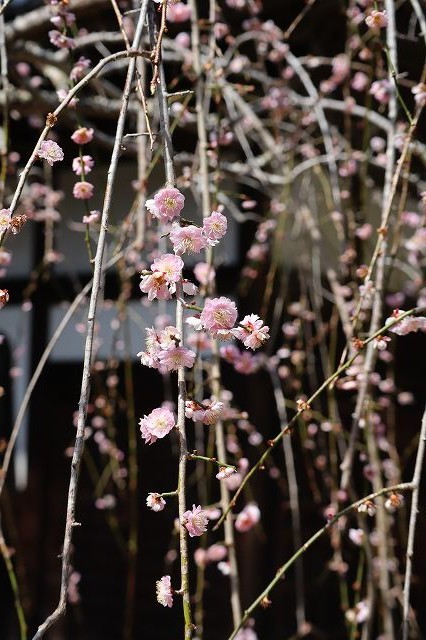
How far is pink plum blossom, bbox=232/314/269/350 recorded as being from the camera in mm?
855

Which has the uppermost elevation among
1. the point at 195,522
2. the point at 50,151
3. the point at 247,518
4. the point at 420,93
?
the point at 420,93

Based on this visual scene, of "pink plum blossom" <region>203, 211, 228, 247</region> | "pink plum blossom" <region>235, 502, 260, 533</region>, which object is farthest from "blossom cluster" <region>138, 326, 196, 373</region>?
"pink plum blossom" <region>235, 502, 260, 533</region>

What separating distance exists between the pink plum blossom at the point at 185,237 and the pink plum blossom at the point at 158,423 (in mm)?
158

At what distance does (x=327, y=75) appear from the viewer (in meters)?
2.85

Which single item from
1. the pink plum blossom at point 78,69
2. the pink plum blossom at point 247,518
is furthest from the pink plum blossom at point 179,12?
the pink plum blossom at point 247,518

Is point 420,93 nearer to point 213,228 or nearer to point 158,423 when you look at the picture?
point 213,228

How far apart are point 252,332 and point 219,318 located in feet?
0.14

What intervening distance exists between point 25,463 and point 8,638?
66cm

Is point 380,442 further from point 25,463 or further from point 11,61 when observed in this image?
point 25,463

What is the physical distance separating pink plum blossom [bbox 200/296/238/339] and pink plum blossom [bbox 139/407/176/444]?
92mm

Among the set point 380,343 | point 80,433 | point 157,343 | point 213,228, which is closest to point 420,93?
point 380,343

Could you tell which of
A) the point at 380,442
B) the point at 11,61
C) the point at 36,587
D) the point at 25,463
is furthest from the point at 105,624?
the point at 11,61

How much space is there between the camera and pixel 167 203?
83 centimetres

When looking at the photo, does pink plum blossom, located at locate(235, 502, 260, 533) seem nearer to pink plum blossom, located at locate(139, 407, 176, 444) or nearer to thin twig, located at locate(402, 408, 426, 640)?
thin twig, located at locate(402, 408, 426, 640)
